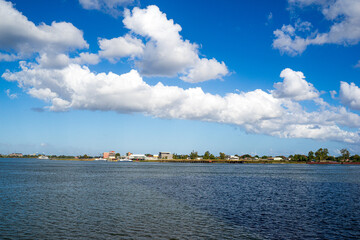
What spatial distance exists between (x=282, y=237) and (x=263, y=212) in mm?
11309

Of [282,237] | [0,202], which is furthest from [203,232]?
[0,202]

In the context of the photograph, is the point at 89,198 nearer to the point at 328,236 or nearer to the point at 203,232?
the point at 203,232

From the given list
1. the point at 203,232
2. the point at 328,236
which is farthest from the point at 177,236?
the point at 328,236

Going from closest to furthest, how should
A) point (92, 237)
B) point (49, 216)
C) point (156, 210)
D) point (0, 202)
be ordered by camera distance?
point (92, 237) → point (49, 216) → point (156, 210) → point (0, 202)

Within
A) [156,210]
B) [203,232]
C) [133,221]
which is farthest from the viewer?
[156,210]

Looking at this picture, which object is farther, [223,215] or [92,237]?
[223,215]

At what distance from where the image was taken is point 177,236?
24500 mm

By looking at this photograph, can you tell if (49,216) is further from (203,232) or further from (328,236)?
(328,236)

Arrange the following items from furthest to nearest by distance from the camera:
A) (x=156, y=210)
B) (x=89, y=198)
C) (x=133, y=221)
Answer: (x=89, y=198)
(x=156, y=210)
(x=133, y=221)

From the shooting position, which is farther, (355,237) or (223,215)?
(223,215)

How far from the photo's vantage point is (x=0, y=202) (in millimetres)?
39781

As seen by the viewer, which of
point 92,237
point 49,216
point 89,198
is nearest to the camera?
point 92,237

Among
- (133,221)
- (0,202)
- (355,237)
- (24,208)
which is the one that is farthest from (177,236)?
(0,202)

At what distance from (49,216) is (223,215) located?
21.0 m
